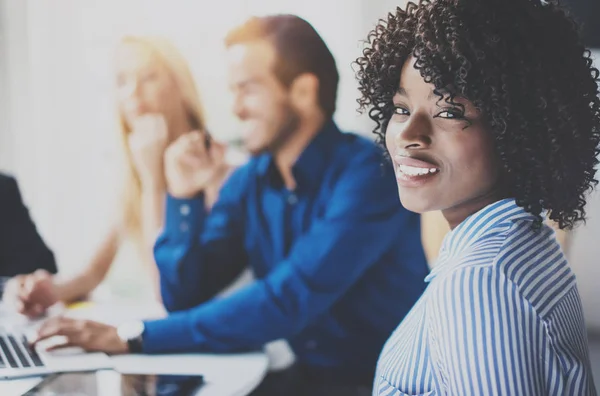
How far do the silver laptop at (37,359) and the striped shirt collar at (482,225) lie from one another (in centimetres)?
87

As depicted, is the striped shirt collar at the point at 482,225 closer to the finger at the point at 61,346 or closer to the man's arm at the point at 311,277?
the man's arm at the point at 311,277

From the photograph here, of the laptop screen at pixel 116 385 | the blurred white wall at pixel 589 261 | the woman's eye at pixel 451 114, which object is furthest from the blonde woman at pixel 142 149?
the blurred white wall at pixel 589 261

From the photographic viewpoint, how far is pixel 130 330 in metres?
1.58

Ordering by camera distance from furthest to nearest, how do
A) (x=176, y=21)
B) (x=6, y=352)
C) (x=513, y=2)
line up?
(x=176, y=21), (x=6, y=352), (x=513, y=2)

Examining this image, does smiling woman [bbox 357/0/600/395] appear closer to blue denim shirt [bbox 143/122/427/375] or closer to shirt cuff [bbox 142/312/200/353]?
blue denim shirt [bbox 143/122/427/375]

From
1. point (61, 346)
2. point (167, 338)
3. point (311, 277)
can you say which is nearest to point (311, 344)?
point (311, 277)

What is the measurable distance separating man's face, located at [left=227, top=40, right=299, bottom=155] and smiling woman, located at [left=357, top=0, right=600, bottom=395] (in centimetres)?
45

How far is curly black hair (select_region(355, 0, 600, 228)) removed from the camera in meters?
0.99

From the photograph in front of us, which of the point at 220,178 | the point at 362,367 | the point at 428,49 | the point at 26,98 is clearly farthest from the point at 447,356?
the point at 26,98

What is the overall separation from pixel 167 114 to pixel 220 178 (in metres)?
0.22

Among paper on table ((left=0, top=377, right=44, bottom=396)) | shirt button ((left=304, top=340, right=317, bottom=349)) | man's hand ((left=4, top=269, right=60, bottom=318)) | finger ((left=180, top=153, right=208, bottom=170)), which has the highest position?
finger ((left=180, top=153, right=208, bottom=170))

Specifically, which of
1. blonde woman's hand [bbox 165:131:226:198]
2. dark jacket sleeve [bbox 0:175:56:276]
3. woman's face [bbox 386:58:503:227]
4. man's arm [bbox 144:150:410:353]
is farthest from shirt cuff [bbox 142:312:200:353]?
woman's face [bbox 386:58:503:227]

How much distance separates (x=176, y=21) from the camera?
1637 mm

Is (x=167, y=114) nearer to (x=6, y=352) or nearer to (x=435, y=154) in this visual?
(x=6, y=352)
